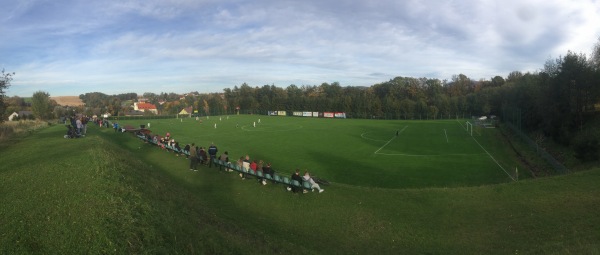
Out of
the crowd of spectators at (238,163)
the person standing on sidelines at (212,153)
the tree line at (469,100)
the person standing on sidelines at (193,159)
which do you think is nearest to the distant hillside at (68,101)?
the tree line at (469,100)

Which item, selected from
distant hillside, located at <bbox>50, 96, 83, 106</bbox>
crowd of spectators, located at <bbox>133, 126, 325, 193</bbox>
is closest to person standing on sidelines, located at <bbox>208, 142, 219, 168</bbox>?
crowd of spectators, located at <bbox>133, 126, 325, 193</bbox>

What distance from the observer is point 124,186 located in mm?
9383

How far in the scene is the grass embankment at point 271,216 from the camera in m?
6.82

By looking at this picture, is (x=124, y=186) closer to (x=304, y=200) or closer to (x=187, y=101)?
(x=304, y=200)

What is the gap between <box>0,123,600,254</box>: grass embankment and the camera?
6816mm

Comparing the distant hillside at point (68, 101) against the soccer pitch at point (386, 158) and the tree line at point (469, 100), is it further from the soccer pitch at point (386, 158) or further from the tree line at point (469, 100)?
the soccer pitch at point (386, 158)

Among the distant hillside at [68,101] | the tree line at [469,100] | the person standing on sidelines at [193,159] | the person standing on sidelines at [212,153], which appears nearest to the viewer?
the person standing on sidelines at [193,159]

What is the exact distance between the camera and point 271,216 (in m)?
12.3

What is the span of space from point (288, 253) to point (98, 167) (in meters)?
7.13

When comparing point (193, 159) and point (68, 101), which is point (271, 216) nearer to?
point (193, 159)

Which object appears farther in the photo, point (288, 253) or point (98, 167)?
point (98, 167)

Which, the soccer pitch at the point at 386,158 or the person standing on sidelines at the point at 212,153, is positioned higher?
the person standing on sidelines at the point at 212,153

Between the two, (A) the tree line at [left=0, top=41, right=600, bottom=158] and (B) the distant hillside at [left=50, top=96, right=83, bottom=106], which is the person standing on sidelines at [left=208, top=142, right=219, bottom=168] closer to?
(A) the tree line at [left=0, top=41, right=600, bottom=158]

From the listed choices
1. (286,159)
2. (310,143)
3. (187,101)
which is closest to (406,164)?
(286,159)
